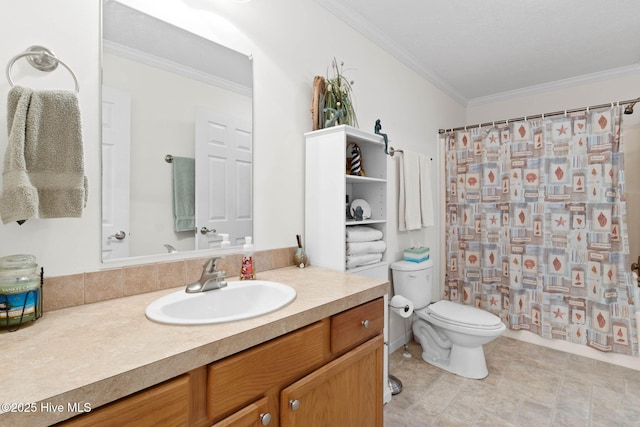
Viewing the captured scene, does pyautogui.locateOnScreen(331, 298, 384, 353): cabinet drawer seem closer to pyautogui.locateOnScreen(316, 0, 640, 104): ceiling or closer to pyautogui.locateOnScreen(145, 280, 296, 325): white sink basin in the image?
pyautogui.locateOnScreen(145, 280, 296, 325): white sink basin

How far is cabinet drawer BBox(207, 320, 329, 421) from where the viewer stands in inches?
31.1

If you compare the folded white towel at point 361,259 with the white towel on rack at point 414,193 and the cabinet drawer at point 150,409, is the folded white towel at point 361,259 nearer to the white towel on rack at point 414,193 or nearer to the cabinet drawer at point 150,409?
the white towel on rack at point 414,193

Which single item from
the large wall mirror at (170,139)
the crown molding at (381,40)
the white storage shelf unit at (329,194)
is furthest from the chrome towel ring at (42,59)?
the crown molding at (381,40)

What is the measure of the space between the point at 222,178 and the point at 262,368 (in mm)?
867

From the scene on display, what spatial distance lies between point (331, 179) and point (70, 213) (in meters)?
1.11

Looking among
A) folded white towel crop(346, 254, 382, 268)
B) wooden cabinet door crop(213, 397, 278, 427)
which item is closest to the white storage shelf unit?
folded white towel crop(346, 254, 382, 268)

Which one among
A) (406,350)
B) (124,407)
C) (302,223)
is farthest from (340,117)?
(406,350)

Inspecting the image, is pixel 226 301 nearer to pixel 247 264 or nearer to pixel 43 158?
pixel 247 264

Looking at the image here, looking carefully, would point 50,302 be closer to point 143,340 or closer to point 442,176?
point 143,340

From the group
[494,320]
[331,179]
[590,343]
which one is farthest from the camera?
[590,343]

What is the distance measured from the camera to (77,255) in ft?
3.52

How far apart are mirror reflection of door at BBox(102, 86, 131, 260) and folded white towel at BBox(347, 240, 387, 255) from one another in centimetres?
105

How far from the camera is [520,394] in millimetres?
1994

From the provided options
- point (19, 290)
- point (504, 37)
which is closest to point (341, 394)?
point (19, 290)
